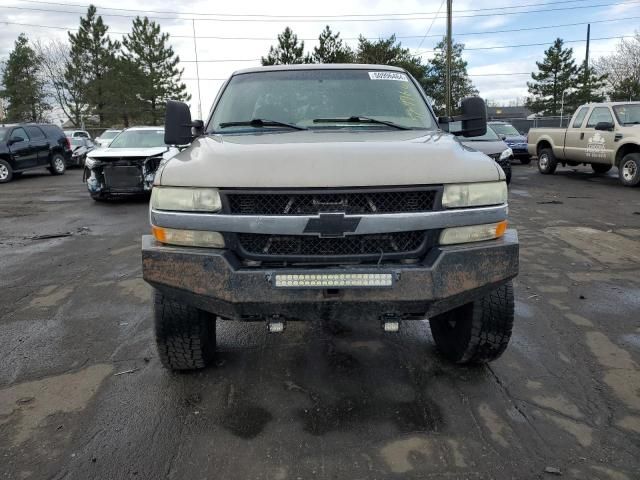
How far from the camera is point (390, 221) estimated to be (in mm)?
2652

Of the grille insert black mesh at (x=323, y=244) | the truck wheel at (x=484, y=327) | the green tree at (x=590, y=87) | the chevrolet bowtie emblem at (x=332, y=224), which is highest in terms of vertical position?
the green tree at (x=590, y=87)

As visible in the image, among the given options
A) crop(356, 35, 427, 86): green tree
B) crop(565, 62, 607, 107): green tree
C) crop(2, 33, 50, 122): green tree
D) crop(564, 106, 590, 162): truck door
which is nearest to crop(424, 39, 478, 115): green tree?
crop(356, 35, 427, 86): green tree

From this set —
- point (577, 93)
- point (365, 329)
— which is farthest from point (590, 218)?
point (577, 93)

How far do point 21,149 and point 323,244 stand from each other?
710 inches

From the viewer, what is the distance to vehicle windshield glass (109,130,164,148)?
11883 millimetres

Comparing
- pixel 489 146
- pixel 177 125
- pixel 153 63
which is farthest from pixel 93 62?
pixel 177 125

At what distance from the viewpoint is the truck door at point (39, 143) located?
18.1 meters

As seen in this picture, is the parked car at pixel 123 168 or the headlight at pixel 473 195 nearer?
the headlight at pixel 473 195

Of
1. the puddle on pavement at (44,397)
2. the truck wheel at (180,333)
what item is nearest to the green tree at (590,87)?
the truck wheel at (180,333)

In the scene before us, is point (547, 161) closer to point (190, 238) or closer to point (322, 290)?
point (322, 290)

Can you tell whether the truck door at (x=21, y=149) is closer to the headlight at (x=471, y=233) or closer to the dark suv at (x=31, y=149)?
the dark suv at (x=31, y=149)

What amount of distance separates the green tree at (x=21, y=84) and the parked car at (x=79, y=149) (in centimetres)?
2766

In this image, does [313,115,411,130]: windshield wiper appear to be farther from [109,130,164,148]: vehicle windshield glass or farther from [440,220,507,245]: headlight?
[109,130,164,148]: vehicle windshield glass

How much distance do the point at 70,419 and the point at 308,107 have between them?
2555mm
